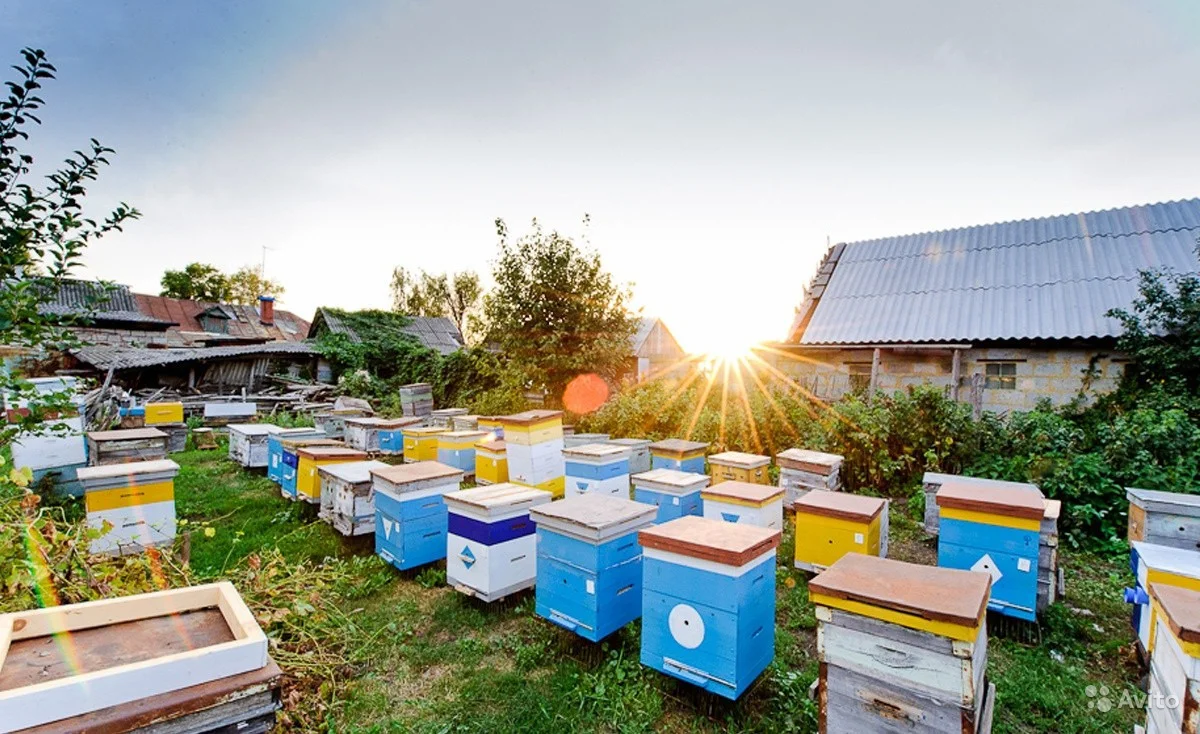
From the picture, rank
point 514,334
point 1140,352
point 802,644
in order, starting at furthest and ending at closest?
point 514,334 < point 1140,352 < point 802,644

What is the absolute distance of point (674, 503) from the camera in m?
5.26

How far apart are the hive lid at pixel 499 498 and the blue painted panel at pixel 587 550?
1.56 feet

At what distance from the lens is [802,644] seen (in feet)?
12.9

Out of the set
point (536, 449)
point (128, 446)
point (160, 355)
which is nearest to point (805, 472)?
point (536, 449)

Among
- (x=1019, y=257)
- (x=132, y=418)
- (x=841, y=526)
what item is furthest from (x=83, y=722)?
(x=1019, y=257)

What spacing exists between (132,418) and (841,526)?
13.5 m

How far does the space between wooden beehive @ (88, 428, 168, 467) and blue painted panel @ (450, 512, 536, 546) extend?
178 inches

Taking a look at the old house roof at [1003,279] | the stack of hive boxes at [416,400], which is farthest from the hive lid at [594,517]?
the stack of hive boxes at [416,400]

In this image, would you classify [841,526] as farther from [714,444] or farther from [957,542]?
[714,444]

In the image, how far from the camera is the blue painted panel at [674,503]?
17.2 feet

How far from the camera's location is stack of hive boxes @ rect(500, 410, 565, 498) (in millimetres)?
6430

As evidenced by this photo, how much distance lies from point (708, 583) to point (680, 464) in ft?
12.5

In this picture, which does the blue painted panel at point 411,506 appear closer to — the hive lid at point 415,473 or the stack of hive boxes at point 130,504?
the hive lid at point 415,473

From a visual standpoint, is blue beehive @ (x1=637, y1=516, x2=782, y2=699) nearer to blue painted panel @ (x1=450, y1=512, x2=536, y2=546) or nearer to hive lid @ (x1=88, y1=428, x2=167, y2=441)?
blue painted panel @ (x1=450, y1=512, x2=536, y2=546)
